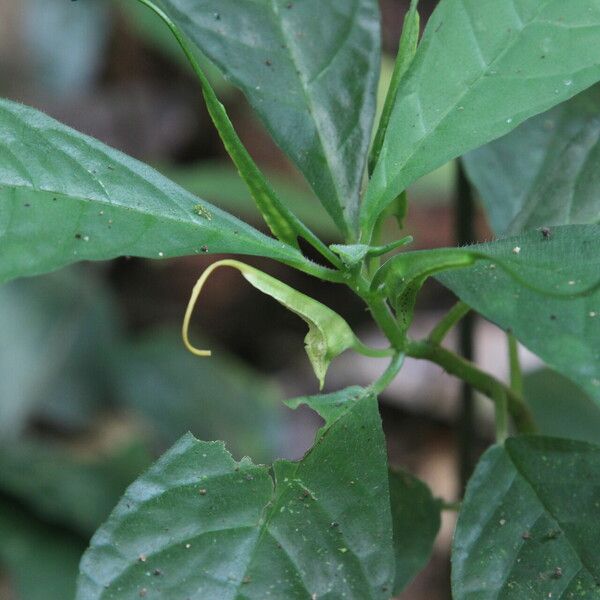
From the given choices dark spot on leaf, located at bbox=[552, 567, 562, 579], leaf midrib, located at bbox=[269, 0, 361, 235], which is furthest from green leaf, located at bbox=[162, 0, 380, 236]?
dark spot on leaf, located at bbox=[552, 567, 562, 579]

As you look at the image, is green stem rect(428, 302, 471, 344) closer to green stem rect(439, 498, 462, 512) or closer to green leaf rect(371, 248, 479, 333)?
green leaf rect(371, 248, 479, 333)

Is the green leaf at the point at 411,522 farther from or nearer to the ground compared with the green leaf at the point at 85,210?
nearer to the ground

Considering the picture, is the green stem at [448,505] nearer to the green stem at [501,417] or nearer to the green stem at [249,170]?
the green stem at [501,417]

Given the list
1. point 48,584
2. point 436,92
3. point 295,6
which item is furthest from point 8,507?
point 436,92

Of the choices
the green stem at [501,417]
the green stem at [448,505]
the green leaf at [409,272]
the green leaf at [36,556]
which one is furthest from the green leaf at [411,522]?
the green leaf at [36,556]

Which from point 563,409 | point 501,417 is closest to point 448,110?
point 501,417
